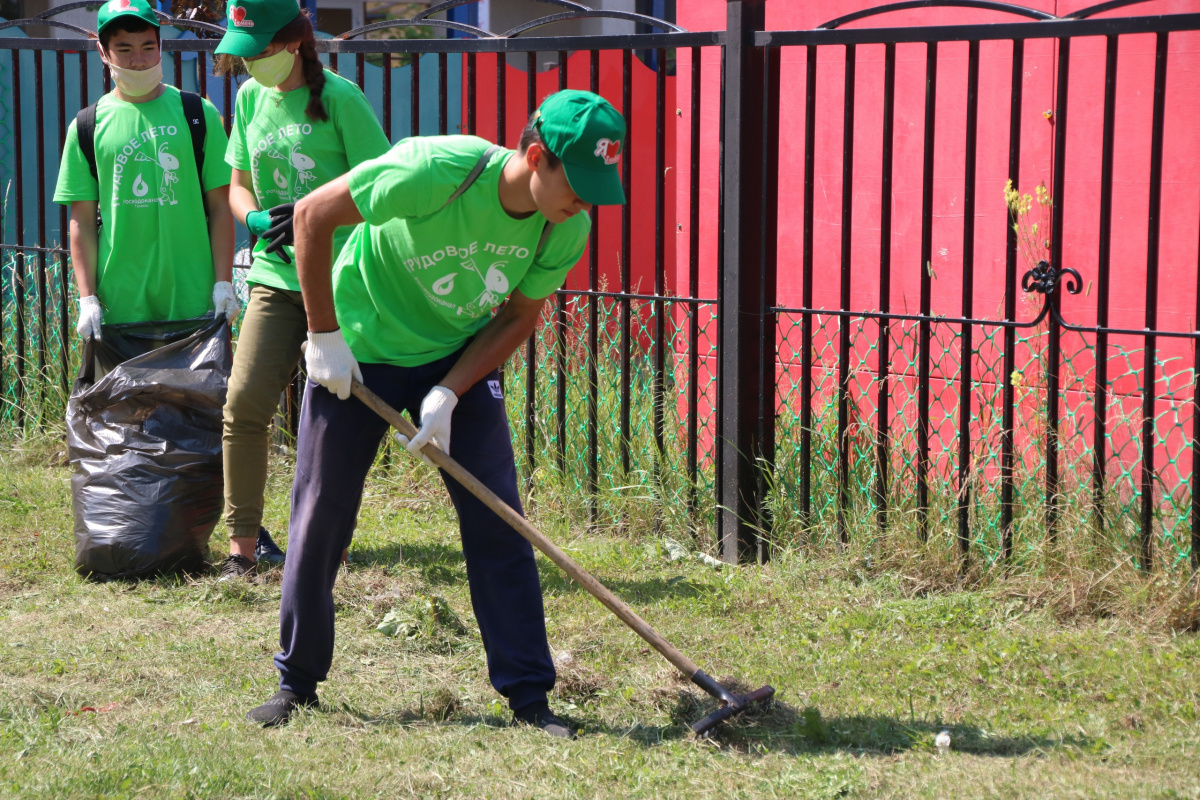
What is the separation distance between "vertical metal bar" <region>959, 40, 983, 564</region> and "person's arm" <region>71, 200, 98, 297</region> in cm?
319

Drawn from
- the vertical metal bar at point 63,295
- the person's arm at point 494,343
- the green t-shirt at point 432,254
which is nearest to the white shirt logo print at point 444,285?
the green t-shirt at point 432,254

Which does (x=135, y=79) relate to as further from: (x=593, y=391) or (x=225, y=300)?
(x=593, y=391)

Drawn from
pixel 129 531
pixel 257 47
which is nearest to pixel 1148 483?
pixel 257 47

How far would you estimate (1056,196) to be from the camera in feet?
13.3

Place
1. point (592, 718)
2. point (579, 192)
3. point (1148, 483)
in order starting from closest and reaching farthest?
1. point (579, 192)
2. point (592, 718)
3. point (1148, 483)

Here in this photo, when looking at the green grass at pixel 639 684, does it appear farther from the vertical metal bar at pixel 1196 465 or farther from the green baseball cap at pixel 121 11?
the green baseball cap at pixel 121 11

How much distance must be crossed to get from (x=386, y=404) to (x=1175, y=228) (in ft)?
11.1

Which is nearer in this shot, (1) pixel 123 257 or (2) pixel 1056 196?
(2) pixel 1056 196

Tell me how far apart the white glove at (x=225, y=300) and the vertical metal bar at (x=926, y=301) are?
8.14 ft

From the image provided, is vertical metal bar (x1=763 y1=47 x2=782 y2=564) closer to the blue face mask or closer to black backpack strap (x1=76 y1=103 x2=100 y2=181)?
the blue face mask

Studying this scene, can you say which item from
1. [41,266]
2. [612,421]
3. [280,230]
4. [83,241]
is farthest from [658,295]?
[41,266]

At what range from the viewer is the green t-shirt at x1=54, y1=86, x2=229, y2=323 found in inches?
185

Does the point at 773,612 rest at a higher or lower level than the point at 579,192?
lower

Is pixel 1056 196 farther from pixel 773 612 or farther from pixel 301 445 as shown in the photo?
pixel 301 445
